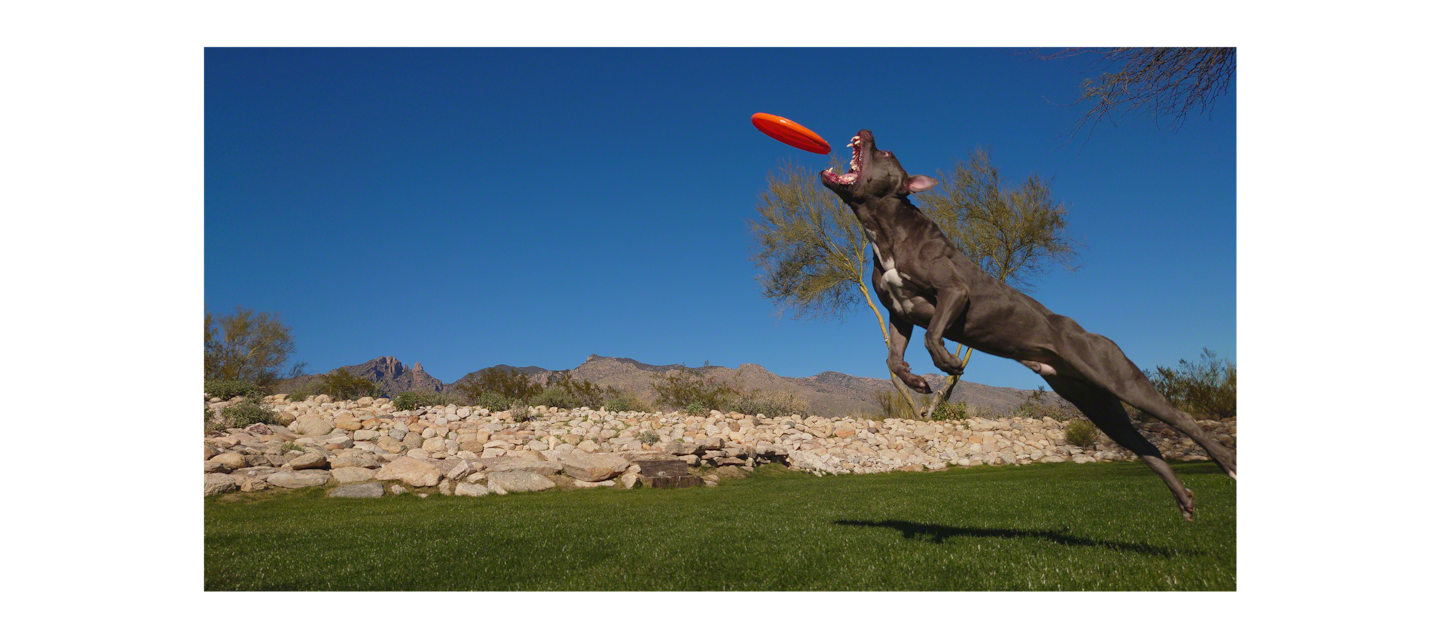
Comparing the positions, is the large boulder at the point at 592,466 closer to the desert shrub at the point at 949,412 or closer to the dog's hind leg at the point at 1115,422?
the dog's hind leg at the point at 1115,422

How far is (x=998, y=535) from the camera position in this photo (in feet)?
20.1

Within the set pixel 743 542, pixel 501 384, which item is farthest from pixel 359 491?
pixel 501 384

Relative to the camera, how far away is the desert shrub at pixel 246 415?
1516 cm

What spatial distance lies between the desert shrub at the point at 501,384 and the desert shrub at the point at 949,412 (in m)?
13.9

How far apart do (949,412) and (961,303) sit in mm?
20209

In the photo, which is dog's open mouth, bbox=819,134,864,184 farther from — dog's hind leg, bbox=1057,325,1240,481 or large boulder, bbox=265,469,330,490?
large boulder, bbox=265,469,330,490

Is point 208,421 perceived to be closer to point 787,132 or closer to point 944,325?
point 787,132

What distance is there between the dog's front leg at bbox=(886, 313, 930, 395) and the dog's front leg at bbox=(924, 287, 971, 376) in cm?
26

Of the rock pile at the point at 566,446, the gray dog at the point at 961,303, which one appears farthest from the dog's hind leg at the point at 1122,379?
the rock pile at the point at 566,446

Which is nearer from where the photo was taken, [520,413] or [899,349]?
[899,349]

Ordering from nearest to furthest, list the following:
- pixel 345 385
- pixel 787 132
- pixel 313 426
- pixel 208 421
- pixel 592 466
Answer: pixel 787 132, pixel 592 466, pixel 208 421, pixel 313 426, pixel 345 385

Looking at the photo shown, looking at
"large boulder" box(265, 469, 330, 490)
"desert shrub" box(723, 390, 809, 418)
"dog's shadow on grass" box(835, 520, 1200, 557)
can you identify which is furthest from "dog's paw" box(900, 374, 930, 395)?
"desert shrub" box(723, 390, 809, 418)
